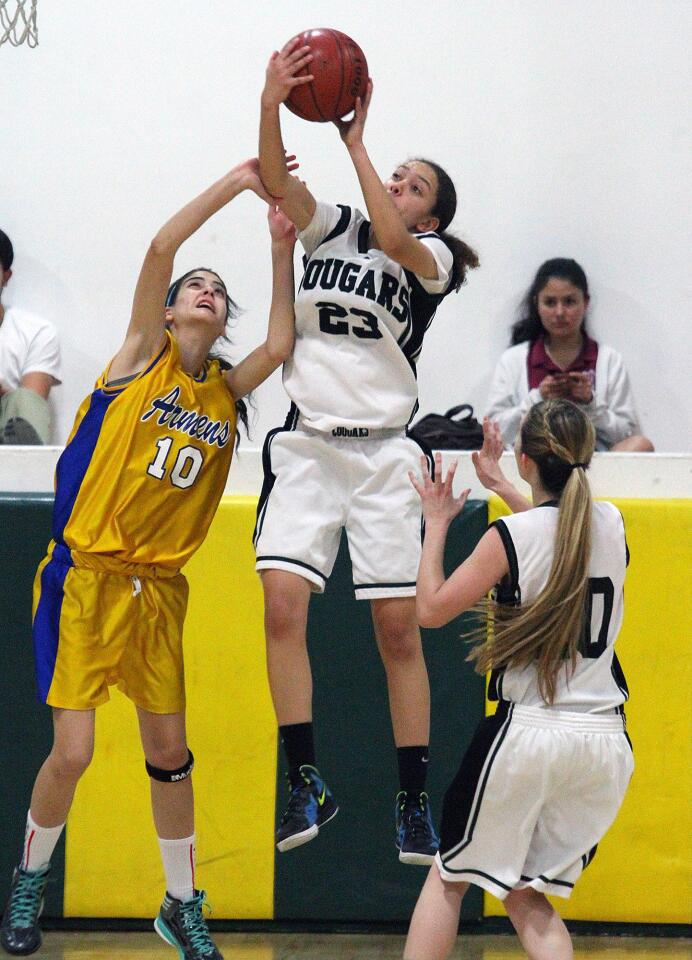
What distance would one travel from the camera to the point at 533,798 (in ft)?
10.2

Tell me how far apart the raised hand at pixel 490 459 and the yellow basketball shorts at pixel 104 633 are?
1.00m

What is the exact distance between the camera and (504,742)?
3115mm

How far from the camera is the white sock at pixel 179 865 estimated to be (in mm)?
3818

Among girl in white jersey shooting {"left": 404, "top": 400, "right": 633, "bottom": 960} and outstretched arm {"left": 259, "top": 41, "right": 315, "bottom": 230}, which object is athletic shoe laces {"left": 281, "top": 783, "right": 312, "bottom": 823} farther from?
outstretched arm {"left": 259, "top": 41, "right": 315, "bottom": 230}

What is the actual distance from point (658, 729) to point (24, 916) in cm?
226

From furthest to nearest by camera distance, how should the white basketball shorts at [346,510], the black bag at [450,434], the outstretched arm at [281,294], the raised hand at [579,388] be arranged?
1. the raised hand at [579,388]
2. the black bag at [450,434]
3. the outstretched arm at [281,294]
4. the white basketball shorts at [346,510]

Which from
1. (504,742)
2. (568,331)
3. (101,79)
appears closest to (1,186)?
(101,79)

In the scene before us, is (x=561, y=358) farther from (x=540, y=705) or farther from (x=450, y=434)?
(x=540, y=705)

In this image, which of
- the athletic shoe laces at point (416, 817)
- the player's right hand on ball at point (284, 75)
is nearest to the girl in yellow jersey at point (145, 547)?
the player's right hand on ball at point (284, 75)

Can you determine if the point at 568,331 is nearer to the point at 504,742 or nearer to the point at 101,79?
the point at 101,79

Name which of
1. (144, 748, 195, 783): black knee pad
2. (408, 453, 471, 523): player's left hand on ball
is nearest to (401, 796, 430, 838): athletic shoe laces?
(144, 748, 195, 783): black knee pad

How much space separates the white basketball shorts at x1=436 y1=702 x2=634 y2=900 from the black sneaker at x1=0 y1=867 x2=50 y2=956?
55.9 inches

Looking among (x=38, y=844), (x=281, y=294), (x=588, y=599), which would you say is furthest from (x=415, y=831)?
(x=281, y=294)

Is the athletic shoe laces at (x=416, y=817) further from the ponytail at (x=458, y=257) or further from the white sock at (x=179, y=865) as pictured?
the ponytail at (x=458, y=257)
